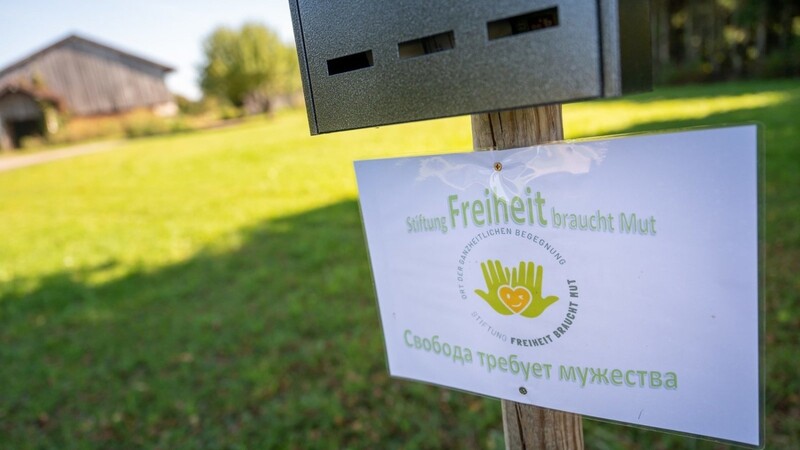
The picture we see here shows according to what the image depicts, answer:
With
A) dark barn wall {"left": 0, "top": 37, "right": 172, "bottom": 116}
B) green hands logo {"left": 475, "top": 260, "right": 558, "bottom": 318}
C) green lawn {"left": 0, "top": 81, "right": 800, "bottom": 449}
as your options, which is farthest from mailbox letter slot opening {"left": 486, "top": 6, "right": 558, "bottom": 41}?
dark barn wall {"left": 0, "top": 37, "right": 172, "bottom": 116}

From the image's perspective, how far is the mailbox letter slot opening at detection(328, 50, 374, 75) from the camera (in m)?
0.91

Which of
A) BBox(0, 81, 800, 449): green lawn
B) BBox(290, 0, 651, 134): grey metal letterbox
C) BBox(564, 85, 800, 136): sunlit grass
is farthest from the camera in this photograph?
BBox(564, 85, 800, 136): sunlit grass

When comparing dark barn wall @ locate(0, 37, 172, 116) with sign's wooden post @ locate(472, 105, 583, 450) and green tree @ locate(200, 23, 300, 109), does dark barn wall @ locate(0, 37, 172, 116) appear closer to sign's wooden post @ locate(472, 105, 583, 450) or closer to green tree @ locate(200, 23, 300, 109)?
green tree @ locate(200, 23, 300, 109)

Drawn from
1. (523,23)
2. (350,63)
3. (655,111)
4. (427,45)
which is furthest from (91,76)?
(523,23)

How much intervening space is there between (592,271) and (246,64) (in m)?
27.4

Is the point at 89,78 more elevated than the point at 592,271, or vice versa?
the point at 89,78

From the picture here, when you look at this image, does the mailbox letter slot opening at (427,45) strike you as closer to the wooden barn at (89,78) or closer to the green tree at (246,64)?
the green tree at (246,64)

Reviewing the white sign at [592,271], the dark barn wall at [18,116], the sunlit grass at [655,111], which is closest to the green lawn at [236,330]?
the sunlit grass at [655,111]

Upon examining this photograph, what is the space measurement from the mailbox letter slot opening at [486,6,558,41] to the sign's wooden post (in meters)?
0.18

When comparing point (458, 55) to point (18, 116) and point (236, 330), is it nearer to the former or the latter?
point (236, 330)

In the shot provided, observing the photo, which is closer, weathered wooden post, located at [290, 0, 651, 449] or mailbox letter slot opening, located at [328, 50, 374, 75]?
weathered wooden post, located at [290, 0, 651, 449]

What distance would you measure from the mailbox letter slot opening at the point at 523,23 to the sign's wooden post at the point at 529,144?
18 centimetres

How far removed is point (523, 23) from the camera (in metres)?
0.77

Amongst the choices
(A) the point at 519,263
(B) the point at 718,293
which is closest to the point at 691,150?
(B) the point at 718,293
